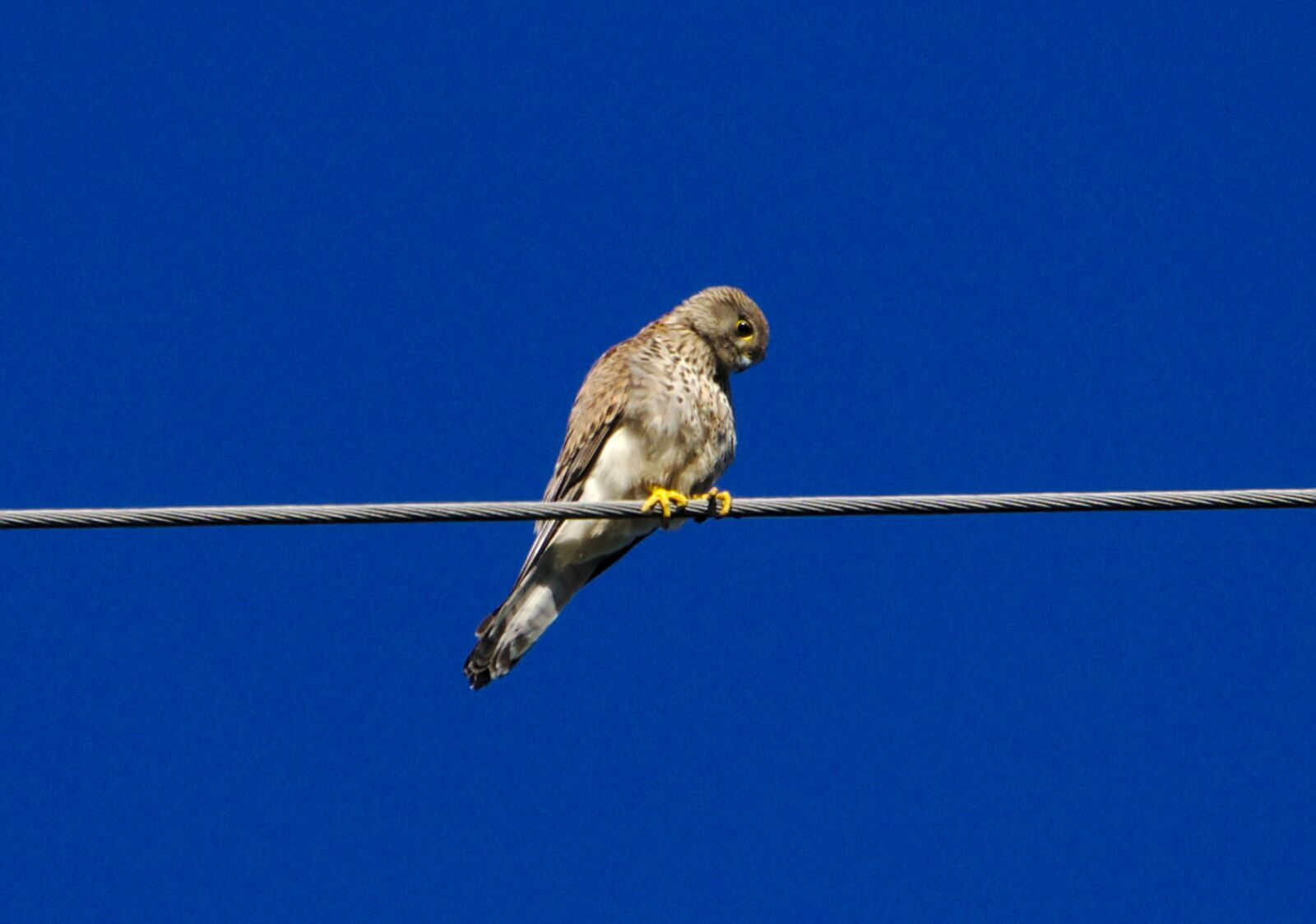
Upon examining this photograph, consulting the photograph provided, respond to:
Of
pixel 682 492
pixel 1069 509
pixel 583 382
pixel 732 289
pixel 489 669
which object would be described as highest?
pixel 732 289

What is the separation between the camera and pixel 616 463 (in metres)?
6.35

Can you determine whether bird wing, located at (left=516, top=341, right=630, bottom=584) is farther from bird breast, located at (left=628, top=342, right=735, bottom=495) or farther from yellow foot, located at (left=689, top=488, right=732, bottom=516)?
yellow foot, located at (left=689, top=488, right=732, bottom=516)

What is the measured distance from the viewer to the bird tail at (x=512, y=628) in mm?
6457

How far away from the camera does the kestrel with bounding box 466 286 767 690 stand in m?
6.33

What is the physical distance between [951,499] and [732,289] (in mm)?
2670

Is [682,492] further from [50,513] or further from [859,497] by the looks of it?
[50,513]

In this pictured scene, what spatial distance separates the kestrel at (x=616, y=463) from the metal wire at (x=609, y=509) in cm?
141

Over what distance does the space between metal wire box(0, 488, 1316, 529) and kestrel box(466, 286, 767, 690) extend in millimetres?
1410

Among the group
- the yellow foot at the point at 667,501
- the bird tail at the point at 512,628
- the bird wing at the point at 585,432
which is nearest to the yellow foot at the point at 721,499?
the yellow foot at the point at 667,501

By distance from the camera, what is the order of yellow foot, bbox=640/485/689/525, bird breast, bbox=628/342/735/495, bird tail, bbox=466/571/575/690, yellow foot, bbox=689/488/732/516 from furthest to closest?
bird tail, bbox=466/571/575/690 → bird breast, bbox=628/342/735/495 → yellow foot, bbox=640/485/689/525 → yellow foot, bbox=689/488/732/516

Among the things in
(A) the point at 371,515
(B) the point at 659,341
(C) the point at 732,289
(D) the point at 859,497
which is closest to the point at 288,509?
(A) the point at 371,515

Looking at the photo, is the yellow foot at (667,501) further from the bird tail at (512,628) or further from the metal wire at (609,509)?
the metal wire at (609,509)

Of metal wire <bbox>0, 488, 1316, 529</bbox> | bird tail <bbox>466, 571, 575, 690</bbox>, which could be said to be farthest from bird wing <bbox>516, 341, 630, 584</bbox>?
metal wire <bbox>0, 488, 1316, 529</bbox>

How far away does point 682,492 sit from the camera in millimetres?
6359
